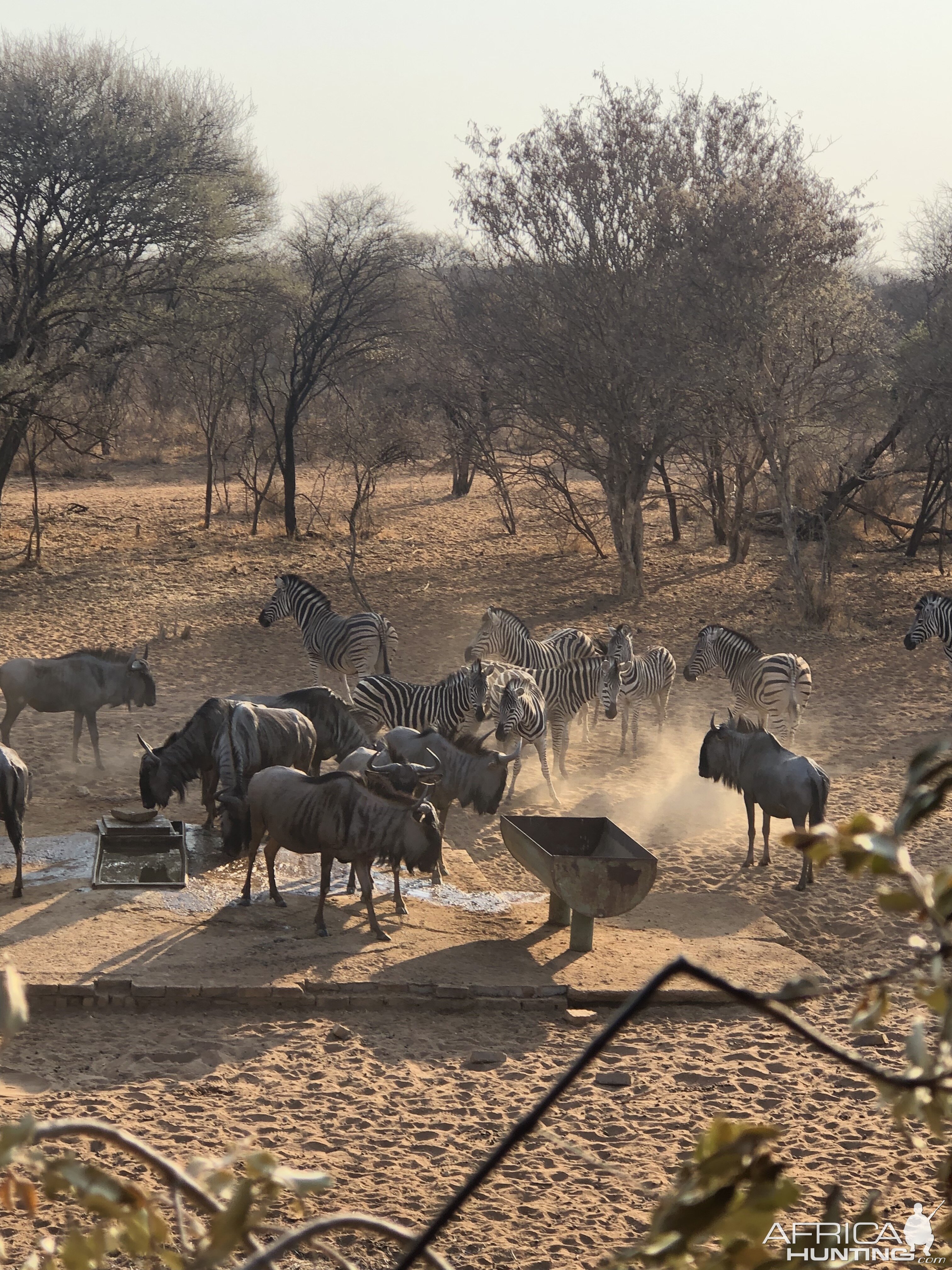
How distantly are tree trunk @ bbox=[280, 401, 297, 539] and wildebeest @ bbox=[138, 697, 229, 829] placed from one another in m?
13.8

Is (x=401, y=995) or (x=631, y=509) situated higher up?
(x=631, y=509)

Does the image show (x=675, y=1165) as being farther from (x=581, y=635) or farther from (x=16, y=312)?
(x=16, y=312)

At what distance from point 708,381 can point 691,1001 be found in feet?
40.2

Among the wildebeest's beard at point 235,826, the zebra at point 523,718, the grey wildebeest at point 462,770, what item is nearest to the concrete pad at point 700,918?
the grey wildebeest at point 462,770

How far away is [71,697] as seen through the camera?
1140 cm

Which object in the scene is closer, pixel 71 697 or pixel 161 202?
pixel 71 697

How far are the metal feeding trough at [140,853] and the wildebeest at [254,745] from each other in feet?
1.25

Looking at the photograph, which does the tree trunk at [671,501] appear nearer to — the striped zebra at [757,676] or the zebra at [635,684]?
the striped zebra at [757,676]

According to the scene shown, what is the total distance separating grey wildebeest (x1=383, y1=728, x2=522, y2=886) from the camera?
9.31 meters

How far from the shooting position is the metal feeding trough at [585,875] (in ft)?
25.6

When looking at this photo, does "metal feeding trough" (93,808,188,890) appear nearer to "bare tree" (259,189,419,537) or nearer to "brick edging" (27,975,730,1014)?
"brick edging" (27,975,730,1014)

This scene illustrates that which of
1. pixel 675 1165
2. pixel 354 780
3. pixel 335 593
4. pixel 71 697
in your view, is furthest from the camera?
pixel 335 593

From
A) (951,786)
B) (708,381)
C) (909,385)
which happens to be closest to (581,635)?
(708,381)

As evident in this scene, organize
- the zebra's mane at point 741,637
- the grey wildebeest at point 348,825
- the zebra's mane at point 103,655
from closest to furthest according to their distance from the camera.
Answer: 1. the grey wildebeest at point 348,825
2. the zebra's mane at point 103,655
3. the zebra's mane at point 741,637
